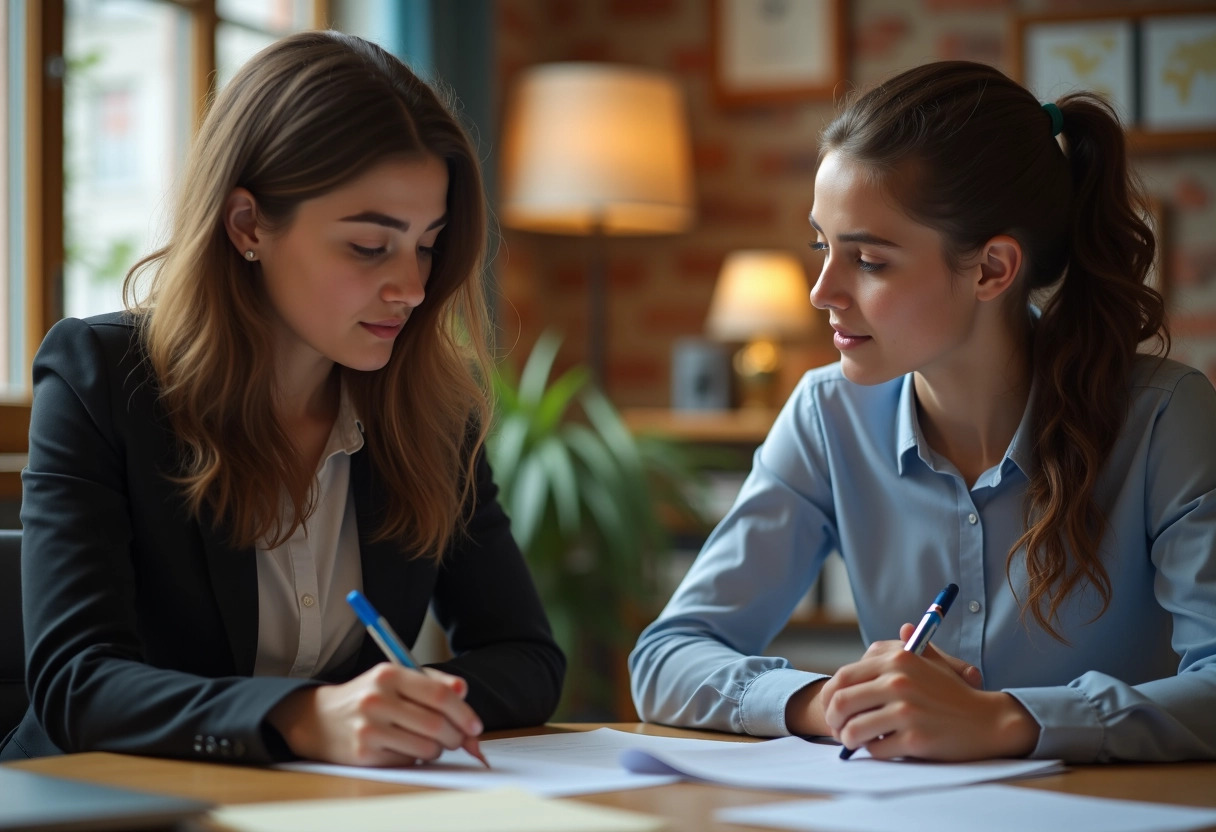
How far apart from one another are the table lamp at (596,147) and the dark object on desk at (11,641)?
7.62ft

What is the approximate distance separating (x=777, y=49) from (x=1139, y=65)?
106cm

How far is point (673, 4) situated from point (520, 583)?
324 centimetres

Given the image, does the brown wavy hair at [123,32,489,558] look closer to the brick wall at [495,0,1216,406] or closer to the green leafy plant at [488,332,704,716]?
the green leafy plant at [488,332,704,716]

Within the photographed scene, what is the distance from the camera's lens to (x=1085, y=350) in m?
1.48

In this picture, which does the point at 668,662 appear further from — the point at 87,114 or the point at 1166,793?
the point at 87,114

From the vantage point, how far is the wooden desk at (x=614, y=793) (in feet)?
3.12

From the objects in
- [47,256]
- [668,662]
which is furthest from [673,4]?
[668,662]

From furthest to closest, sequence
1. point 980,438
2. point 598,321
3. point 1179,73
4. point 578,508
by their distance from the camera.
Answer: point 598,321, point 1179,73, point 578,508, point 980,438

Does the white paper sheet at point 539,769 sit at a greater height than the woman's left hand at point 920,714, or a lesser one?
lesser

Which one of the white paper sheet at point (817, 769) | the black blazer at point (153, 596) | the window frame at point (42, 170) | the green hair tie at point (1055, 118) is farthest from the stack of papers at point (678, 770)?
the window frame at point (42, 170)

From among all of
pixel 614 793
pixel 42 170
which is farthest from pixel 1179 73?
pixel 614 793

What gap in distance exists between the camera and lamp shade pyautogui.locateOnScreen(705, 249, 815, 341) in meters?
3.84

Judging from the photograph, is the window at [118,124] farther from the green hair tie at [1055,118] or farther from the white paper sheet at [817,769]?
the white paper sheet at [817,769]

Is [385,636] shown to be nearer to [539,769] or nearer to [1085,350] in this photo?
[539,769]
